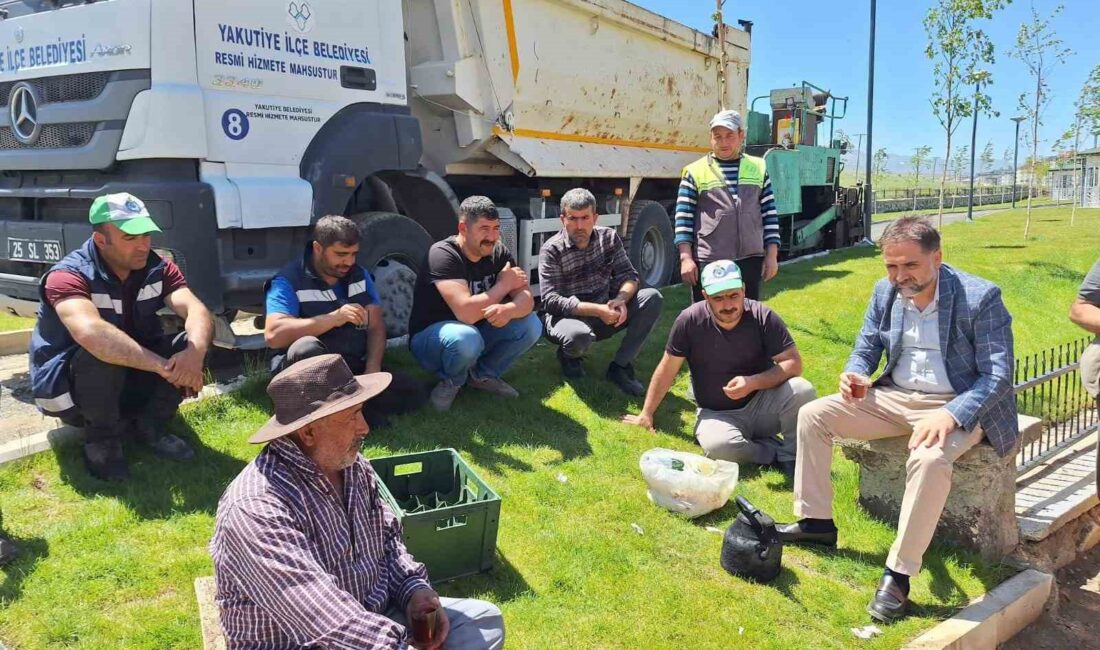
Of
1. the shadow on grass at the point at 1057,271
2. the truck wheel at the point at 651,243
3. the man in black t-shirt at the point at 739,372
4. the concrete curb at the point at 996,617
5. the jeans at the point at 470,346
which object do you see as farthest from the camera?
the shadow on grass at the point at 1057,271

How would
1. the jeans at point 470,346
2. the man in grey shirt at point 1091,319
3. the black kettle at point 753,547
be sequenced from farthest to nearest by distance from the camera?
the jeans at point 470,346 → the man in grey shirt at point 1091,319 → the black kettle at point 753,547

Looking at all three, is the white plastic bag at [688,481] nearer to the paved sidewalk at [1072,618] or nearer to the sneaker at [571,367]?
the paved sidewalk at [1072,618]

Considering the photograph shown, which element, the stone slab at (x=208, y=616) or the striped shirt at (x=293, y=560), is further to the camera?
the stone slab at (x=208, y=616)

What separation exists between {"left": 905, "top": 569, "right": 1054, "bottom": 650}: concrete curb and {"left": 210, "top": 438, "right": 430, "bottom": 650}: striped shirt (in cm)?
218

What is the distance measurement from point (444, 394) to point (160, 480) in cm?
158

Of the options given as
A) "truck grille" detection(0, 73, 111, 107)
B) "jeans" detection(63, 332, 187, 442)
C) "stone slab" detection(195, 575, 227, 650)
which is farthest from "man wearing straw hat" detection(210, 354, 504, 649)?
"truck grille" detection(0, 73, 111, 107)

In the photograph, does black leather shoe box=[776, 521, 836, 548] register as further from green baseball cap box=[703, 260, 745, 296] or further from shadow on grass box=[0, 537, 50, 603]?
shadow on grass box=[0, 537, 50, 603]

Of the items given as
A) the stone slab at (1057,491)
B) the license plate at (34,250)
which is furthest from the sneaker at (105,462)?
the stone slab at (1057,491)

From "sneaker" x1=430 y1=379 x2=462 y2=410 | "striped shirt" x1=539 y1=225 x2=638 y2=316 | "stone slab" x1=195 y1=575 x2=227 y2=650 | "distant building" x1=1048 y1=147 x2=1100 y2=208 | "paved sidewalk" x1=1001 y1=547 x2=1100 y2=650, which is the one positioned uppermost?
"distant building" x1=1048 y1=147 x2=1100 y2=208

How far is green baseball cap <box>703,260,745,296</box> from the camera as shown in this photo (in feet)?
14.4

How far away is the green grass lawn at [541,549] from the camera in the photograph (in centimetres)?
305

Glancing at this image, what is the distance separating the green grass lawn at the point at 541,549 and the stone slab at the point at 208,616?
13cm

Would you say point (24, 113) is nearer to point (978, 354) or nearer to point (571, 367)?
point (571, 367)

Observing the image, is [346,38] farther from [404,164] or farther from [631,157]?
[631,157]
